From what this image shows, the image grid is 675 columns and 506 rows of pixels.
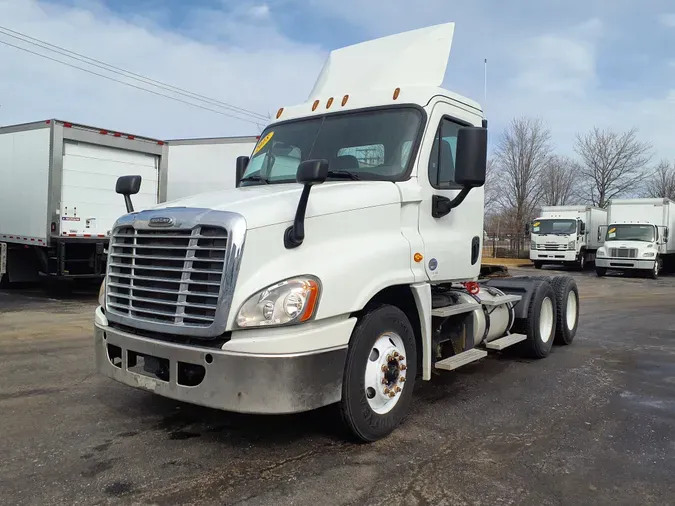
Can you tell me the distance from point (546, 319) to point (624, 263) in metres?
19.9

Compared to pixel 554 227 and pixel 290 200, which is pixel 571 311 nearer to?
pixel 290 200

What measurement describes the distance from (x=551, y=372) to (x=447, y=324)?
2.01 m

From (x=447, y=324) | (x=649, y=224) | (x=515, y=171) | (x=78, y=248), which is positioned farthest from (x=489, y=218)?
(x=447, y=324)

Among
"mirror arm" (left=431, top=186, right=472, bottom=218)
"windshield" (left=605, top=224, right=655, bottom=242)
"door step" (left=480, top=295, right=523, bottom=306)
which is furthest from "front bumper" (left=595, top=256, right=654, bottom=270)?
"mirror arm" (left=431, top=186, right=472, bottom=218)

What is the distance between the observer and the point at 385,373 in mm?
4133

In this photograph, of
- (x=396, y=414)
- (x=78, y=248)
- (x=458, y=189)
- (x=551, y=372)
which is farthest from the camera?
(x=78, y=248)

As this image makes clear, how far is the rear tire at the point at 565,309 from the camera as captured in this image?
7918 mm

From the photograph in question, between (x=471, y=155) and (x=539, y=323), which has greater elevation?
(x=471, y=155)

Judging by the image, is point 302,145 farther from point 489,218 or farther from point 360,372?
point 489,218

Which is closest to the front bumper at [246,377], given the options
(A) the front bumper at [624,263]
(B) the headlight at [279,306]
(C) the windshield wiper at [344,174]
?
(B) the headlight at [279,306]

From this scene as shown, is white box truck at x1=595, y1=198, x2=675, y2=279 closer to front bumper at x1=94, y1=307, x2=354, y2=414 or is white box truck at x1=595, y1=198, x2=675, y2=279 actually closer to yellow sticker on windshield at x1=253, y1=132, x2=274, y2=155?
yellow sticker on windshield at x1=253, y1=132, x2=274, y2=155

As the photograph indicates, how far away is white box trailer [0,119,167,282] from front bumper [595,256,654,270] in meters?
20.7

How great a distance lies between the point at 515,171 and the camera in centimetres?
4562

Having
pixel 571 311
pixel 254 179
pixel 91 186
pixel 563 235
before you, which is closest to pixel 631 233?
pixel 563 235
